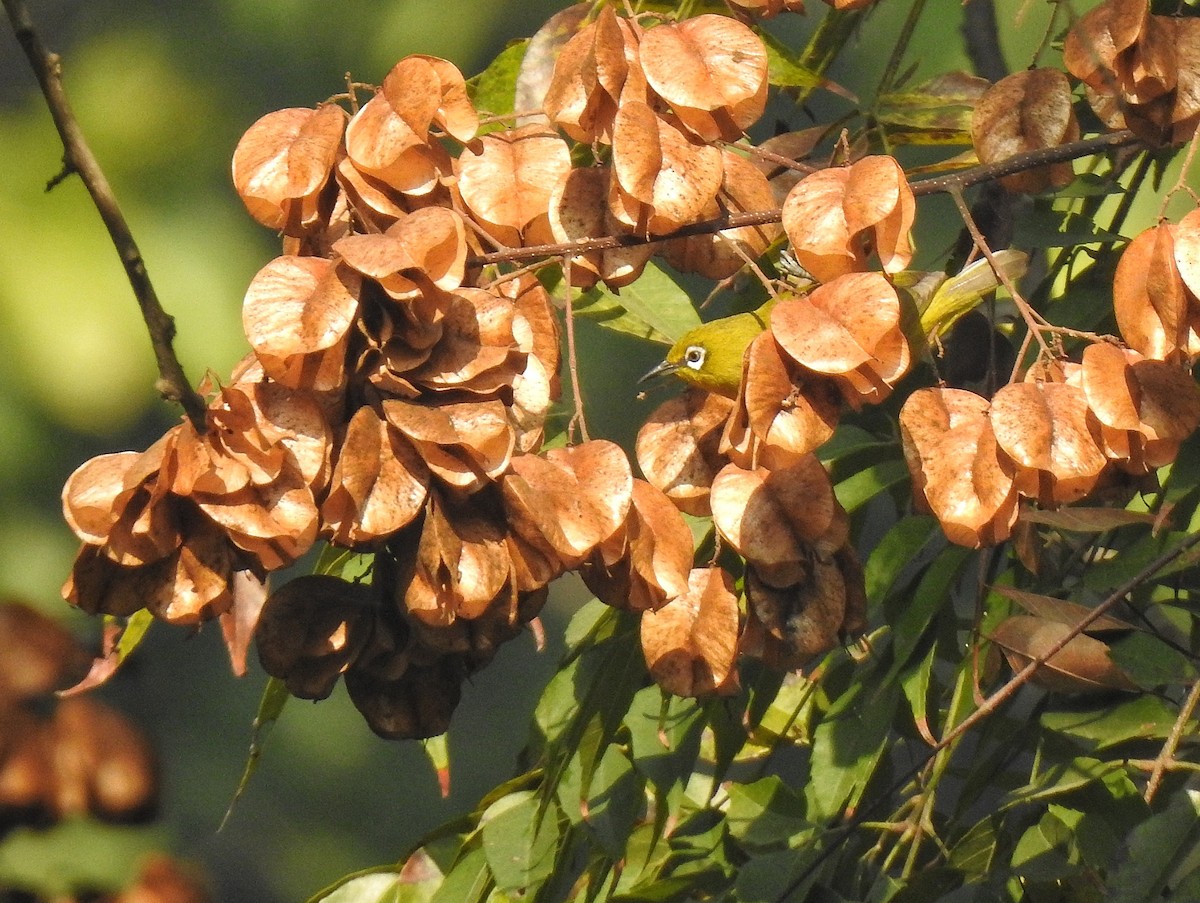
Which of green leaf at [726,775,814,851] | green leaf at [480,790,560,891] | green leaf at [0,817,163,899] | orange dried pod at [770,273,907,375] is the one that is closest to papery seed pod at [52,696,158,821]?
green leaf at [0,817,163,899]

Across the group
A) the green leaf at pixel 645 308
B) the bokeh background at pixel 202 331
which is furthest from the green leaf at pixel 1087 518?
the bokeh background at pixel 202 331

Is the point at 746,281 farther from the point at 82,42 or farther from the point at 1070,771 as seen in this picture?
the point at 82,42

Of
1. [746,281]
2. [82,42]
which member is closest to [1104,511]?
[746,281]

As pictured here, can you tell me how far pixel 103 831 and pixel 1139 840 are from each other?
0.83 metres

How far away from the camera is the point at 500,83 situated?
0.88 metres

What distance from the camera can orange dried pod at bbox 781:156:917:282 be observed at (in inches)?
23.4

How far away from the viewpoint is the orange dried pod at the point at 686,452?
2.29ft

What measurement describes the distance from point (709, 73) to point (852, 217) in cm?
10

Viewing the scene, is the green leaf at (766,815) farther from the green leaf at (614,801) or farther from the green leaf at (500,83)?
the green leaf at (500,83)

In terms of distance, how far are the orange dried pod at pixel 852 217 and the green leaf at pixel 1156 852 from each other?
0.93ft

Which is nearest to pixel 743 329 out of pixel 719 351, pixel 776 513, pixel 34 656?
pixel 719 351

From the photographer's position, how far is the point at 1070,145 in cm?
65

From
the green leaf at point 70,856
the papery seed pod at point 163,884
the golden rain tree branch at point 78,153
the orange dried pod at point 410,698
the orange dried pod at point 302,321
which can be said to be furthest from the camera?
the papery seed pod at point 163,884

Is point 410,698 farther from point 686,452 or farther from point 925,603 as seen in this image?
point 925,603
